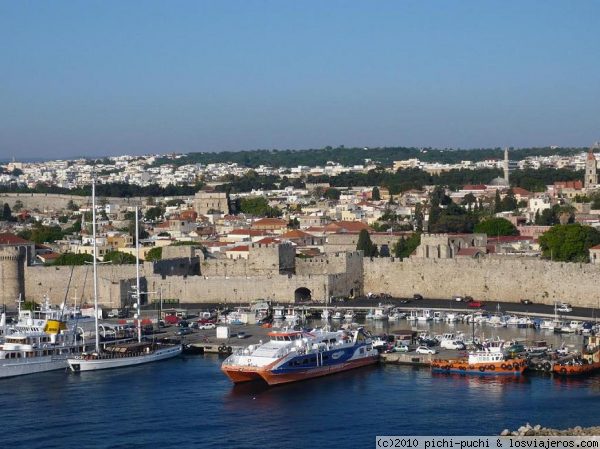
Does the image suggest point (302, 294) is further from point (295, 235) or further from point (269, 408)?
point (295, 235)

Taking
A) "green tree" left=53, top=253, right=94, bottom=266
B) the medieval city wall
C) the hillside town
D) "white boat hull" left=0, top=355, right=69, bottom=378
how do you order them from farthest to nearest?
1. the hillside town
2. "green tree" left=53, top=253, right=94, bottom=266
3. the medieval city wall
4. "white boat hull" left=0, top=355, right=69, bottom=378

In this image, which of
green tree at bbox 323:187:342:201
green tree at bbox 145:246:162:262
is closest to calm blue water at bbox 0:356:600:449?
green tree at bbox 145:246:162:262

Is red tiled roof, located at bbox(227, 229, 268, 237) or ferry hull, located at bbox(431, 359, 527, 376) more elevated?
red tiled roof, located at bbox(227, 229, 268, 237)

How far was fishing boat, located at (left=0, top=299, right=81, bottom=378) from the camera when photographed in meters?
26.7

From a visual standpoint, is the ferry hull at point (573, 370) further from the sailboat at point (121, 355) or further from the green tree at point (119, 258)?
the green tree at point (119, 258)

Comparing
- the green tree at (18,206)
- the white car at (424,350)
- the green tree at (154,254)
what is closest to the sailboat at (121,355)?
the white car at (424,350)

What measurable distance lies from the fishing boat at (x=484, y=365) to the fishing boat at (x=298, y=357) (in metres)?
1.58

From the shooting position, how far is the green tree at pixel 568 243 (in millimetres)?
38281

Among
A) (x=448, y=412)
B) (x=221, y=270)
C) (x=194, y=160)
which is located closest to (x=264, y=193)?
(x=221, y=270)

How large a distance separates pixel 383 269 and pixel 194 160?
133203 mm

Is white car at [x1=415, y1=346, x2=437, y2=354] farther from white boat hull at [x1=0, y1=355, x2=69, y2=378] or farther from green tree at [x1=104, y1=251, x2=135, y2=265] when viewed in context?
green tree at [x1=104, y1=251, x2=135, y2=265]

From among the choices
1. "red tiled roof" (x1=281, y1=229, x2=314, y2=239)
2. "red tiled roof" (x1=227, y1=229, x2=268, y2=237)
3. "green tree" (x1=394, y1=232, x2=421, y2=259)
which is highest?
"red tiled roof" (x1=227, y1=229, x2=268, y2=237)

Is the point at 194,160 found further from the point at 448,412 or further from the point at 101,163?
the point at 448,412

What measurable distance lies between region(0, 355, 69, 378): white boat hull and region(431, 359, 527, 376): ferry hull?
6846mm
